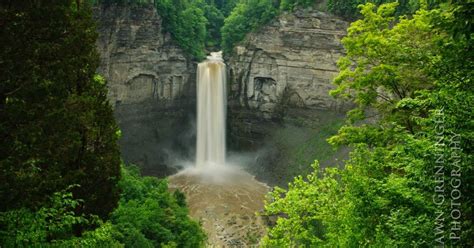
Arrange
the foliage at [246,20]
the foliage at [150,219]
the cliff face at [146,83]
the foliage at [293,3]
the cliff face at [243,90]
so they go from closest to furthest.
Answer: the foliage at [150,219] < the cliff face at [146,83] < the cliff face at [243,90] < the foliage at [293,3] < the foliage at [246,20]

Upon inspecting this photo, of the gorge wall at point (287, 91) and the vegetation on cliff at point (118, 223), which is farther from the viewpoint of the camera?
the gorge wall at point (287, 91)

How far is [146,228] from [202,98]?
30.4 metres

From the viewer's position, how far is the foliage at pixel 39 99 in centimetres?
917

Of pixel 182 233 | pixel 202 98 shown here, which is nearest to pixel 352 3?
pixel 202 98

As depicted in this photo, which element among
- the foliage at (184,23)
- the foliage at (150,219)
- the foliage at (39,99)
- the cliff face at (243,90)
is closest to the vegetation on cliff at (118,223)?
the foliage at (150,219)

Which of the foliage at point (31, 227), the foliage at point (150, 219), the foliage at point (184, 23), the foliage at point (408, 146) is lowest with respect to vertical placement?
the foliage at point (150, 219)

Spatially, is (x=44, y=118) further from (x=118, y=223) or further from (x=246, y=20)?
(x=246, y=20)

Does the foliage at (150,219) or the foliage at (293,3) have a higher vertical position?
the foliage at (293,3)

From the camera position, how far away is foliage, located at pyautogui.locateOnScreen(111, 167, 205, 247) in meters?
20.0

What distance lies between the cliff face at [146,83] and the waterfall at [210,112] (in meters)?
2.60

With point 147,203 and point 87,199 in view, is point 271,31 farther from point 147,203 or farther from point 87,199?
point 87,199

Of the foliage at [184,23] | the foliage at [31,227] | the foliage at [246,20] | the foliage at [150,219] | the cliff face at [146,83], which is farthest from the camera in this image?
the foliage at [246,20]

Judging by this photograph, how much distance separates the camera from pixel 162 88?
51719 mm

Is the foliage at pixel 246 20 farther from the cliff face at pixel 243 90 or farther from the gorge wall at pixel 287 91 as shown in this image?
the cliff face at pixel 243 90
